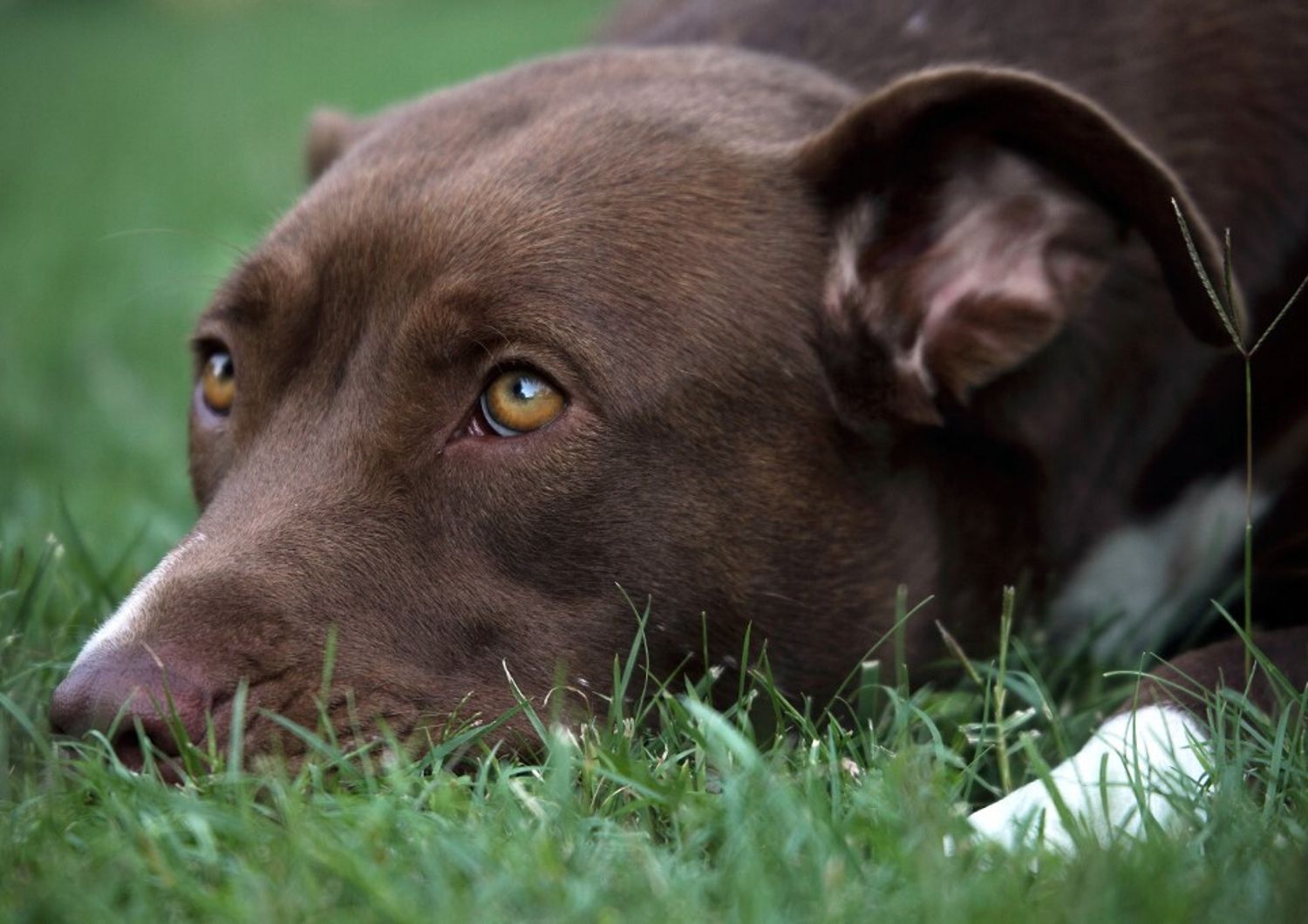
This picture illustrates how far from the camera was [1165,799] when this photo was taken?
251cm

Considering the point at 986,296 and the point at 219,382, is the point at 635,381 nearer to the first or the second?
the point at 986,296

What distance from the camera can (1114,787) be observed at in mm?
2660

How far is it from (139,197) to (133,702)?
9.41 meters

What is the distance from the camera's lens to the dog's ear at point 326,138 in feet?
13.9

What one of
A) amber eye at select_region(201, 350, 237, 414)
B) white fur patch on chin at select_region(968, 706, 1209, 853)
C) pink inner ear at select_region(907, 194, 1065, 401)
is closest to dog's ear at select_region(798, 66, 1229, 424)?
pink inner ear at select_region(907, 194, 1065, 401)

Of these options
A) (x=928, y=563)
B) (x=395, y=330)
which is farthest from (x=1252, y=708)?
(x=395, y=330)

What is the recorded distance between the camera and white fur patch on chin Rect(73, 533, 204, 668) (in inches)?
105

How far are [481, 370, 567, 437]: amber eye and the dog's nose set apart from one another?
73 centimetres

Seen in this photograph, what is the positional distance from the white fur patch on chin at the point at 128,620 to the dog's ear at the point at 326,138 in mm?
1636

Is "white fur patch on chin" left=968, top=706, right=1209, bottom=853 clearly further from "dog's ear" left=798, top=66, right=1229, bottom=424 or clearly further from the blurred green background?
the blurred green background

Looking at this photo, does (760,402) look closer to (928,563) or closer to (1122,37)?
(928,563)

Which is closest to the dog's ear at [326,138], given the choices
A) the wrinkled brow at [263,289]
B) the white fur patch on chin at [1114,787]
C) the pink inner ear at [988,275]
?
the wrinkled brow at [263,289]

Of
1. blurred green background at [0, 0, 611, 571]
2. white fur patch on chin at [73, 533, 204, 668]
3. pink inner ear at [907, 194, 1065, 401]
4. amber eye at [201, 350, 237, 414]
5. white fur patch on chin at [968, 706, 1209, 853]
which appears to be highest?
pink inner ear at [907, 194, 1065, 401]

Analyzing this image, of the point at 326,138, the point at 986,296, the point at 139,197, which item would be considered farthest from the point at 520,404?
the point at 139,197
